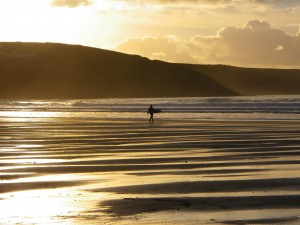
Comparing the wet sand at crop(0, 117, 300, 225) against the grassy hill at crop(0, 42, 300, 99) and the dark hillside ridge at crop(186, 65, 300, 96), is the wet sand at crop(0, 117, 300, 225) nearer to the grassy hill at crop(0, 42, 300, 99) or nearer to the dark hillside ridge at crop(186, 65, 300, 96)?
the grassy hill at crop(0, 42, 300, 99)

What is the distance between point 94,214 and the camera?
9953 mm

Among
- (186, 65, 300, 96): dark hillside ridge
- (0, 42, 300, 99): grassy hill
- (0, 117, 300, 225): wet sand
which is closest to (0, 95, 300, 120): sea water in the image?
(0, 117, 300, 225): wet sand

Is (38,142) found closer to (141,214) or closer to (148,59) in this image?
(141,214)

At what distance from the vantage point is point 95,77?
14875 centimetres

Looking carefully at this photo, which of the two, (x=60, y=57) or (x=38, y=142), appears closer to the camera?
(x=38, y=142)

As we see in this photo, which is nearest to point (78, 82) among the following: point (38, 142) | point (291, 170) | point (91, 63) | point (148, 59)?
point (91, 63)

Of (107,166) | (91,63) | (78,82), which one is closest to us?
(107,166)

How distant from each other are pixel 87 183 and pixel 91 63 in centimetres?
14319

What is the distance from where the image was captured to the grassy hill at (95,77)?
141 m

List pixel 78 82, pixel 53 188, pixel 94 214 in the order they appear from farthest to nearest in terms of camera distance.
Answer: pixel 78 82 < pixel 53 188 < pixel 94 214

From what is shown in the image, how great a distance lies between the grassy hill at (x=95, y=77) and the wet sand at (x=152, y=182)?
4563 inches

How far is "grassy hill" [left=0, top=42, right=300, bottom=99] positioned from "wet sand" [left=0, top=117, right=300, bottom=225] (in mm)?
115911

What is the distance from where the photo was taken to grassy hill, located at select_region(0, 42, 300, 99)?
141 m

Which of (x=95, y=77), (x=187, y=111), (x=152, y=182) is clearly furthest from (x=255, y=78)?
(x=152, y=182)
